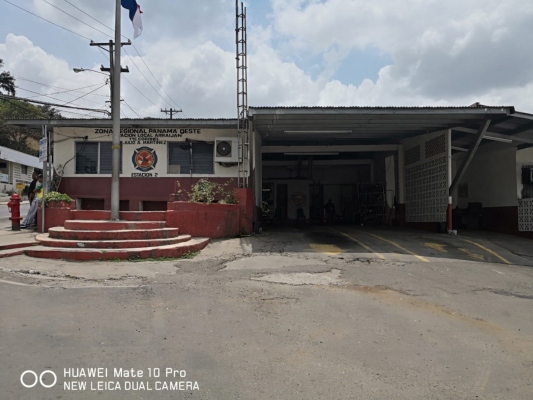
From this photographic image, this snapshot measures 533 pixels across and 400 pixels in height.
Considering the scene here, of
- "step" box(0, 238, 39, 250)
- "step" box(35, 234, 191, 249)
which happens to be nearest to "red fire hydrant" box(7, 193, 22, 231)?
"step" box(0, 238, 39, 250)

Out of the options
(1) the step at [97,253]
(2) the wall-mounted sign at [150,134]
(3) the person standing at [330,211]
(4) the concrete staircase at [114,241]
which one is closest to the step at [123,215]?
(4) the concrete staircase at [114,241]

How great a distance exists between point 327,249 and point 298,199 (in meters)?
13.4

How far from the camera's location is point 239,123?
13516 millimetres

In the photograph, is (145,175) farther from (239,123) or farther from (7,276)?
(7,276)

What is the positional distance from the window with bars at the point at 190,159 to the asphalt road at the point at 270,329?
6.48m

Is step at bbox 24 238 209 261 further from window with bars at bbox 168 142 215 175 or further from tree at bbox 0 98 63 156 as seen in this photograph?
tree at bbox 0 98 63 156

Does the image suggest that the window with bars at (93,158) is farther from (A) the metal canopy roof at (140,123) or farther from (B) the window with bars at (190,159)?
(B) the window with bars at (190,159)

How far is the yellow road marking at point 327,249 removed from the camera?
986 cm

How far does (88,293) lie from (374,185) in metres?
16.0

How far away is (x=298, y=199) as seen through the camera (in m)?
23.7

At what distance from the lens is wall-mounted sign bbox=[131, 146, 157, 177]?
1460 centimetres

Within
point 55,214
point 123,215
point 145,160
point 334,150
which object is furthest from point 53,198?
point 334,150

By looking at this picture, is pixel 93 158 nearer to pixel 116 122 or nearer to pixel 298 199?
pixel 116 122

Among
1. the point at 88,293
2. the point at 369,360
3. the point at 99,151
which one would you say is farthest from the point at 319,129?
the point at 369,360
